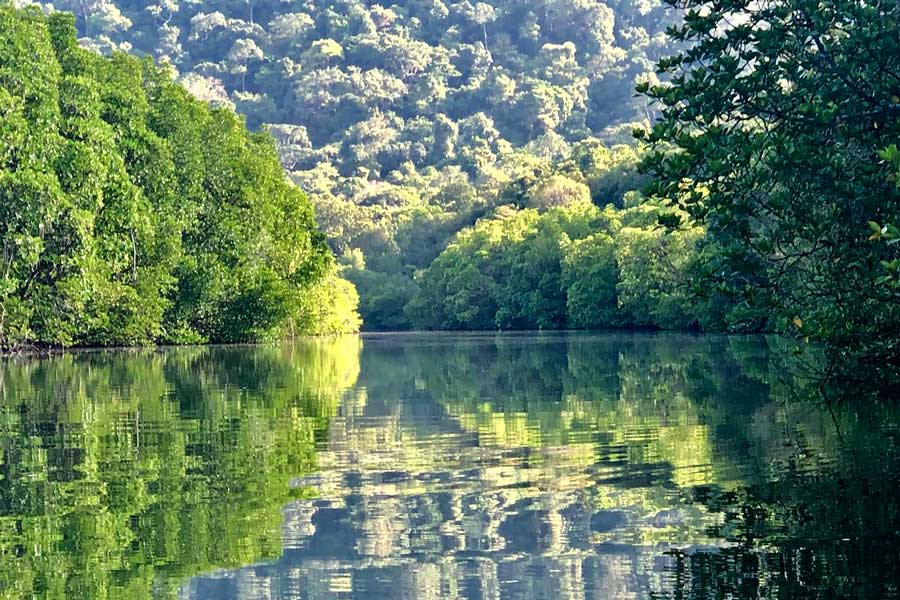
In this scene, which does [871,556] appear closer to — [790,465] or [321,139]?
[790,465]

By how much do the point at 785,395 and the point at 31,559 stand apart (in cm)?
1463

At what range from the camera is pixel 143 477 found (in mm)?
13156

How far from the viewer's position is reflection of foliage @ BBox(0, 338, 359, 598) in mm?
8961

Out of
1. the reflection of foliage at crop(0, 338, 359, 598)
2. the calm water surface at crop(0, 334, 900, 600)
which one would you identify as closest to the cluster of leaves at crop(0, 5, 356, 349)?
the reflection of foliage at crop(0, 338, 359, 598)

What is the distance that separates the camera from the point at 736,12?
14305 mm

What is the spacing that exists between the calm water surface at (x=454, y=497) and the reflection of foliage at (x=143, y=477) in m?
0.03

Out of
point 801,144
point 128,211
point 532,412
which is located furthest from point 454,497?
point 128,211

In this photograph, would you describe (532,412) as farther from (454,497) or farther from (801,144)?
(454,497)

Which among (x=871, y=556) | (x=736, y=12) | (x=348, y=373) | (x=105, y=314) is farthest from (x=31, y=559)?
(x=105, y=314)

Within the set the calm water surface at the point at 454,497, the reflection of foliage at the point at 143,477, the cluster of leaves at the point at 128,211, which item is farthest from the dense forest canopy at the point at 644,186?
the reflection of foliage at the point at 143,477

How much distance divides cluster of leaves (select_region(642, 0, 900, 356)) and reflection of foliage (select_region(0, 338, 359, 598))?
468 cm

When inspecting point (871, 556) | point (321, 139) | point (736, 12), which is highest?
point (321, 139)

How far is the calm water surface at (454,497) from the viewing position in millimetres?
8398

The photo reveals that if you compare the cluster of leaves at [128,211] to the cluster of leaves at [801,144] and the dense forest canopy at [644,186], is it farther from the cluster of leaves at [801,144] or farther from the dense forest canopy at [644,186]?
the cluster of leaves at [801,144]
